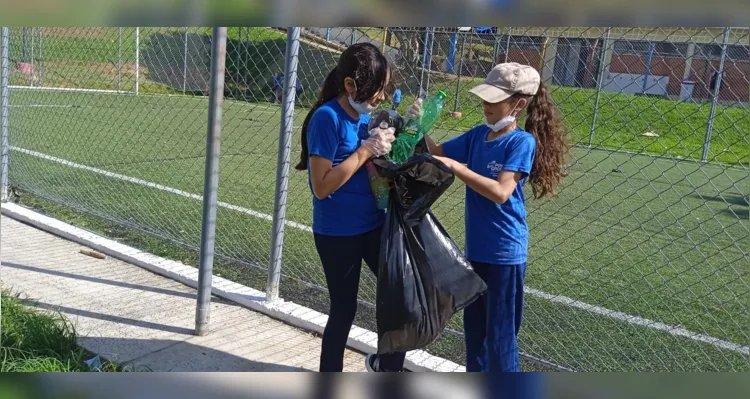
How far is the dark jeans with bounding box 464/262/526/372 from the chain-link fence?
0.90m

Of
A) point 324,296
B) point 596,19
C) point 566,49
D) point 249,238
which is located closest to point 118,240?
point 249,238

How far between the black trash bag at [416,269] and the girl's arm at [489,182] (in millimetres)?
45

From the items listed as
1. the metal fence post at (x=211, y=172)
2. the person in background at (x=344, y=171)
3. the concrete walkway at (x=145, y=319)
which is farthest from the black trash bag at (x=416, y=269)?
the metal fence post at (x=211, y=172)

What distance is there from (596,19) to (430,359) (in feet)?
8.07

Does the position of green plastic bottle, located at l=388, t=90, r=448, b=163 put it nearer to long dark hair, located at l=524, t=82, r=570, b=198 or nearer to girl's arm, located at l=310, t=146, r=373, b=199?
girl's arm, located at l=310, t=146, r=373, b=199

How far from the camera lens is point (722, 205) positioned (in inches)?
373

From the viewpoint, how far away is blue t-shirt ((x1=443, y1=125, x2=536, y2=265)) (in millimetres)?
2650

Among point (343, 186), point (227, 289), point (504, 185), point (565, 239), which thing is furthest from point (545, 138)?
point (565, 239)

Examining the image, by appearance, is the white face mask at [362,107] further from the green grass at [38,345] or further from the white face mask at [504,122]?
the green grass at [38,345]

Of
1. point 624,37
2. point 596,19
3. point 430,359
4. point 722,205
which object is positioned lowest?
point 430,359

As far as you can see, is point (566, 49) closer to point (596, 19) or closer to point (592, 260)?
point (592, 260)

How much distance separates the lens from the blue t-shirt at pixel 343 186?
2637 millimetres

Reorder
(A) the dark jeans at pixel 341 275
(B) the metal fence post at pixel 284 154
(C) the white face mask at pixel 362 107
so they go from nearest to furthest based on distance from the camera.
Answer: (C) the white face mask at pixel 362 107 → (A) the dark jeans at pixel 341 275 → (B) the metal fence post at pixel 284 154

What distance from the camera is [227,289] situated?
14.9ft
